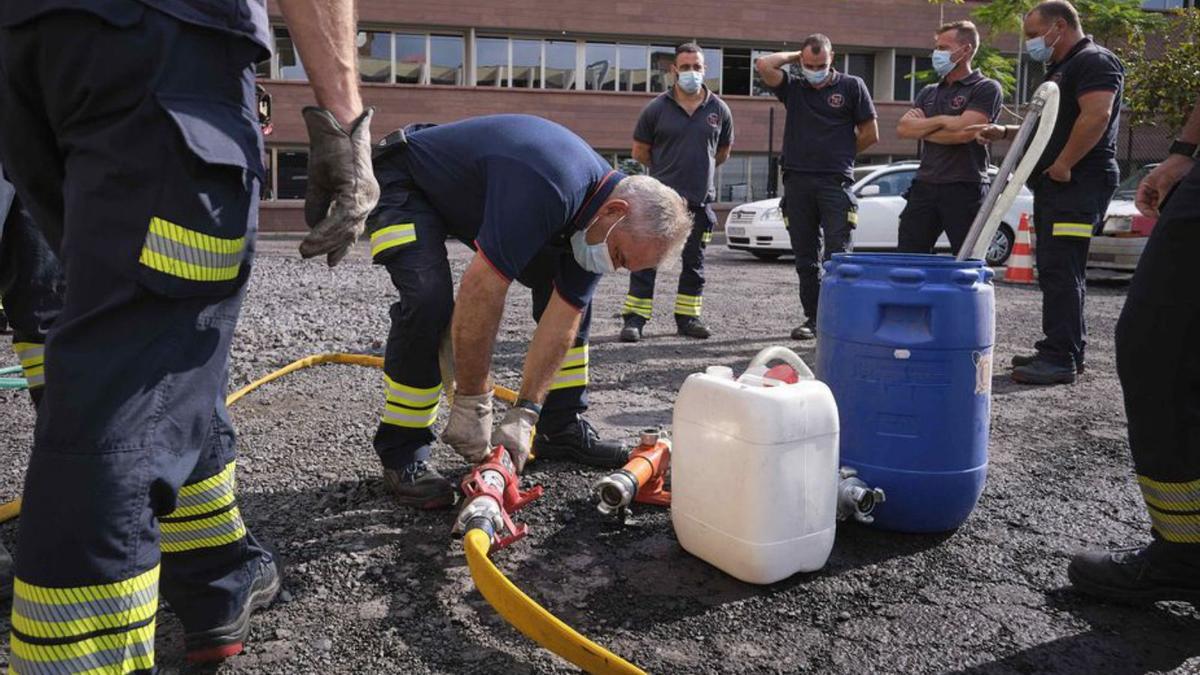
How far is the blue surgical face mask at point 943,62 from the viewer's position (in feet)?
19.2

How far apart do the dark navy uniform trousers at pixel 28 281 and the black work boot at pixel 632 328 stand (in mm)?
3958

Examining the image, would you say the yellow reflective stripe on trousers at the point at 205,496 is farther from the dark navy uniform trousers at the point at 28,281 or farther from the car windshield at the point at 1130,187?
the car windshield at the point at 1130,187

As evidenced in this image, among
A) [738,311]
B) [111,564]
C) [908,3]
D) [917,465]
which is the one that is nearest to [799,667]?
[917,465]

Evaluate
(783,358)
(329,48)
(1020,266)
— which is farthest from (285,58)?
(329,48)

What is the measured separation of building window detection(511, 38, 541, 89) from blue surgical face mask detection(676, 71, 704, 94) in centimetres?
1899

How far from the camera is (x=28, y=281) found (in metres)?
2.38

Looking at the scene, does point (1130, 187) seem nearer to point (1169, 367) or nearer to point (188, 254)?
point (1169, 367)

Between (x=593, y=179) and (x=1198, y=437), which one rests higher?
(x=593, y=179)

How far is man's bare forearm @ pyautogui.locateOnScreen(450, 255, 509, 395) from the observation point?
2596 mm

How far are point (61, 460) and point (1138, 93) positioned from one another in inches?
862

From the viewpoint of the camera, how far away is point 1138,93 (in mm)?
18906

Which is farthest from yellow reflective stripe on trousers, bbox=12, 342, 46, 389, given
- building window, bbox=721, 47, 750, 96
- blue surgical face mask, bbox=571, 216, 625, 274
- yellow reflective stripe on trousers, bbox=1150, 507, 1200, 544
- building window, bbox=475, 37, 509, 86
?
building window, bbox=721, 47, 750, 96

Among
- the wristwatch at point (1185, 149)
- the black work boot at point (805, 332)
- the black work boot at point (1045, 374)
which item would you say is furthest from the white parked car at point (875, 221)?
the wristwatch at point (1185, 149)

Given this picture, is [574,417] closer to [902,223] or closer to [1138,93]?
[902,223]
